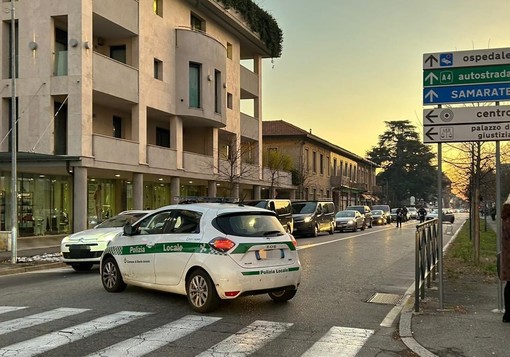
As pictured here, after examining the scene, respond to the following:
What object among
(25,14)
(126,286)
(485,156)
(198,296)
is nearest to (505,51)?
(198,296)

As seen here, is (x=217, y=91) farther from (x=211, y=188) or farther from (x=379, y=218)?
(x=379, y=218)

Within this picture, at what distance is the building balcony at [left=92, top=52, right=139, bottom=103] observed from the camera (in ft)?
72.6

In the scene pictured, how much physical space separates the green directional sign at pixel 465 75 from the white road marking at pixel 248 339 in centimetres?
434

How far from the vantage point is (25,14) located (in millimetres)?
21750

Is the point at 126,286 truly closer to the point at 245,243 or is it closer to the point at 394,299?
the point at 245,243

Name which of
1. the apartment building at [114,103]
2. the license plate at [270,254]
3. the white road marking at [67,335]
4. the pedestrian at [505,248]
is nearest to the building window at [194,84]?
the apartment building at [114,103]

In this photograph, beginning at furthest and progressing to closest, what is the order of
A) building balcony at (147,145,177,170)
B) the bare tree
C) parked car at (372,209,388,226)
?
parked car at (372,209,388,226)
the bare tree
building balcony at (147,145,177,170)

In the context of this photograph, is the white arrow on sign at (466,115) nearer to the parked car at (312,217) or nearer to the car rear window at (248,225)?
the car rear window at (248,225)

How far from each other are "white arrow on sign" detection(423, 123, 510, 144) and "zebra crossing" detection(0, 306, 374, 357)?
315 cm

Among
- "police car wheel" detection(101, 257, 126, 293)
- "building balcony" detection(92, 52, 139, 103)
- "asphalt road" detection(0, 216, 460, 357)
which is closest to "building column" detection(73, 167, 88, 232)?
"building balcony" detection(92, 52, 139, 103)

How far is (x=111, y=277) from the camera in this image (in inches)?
397

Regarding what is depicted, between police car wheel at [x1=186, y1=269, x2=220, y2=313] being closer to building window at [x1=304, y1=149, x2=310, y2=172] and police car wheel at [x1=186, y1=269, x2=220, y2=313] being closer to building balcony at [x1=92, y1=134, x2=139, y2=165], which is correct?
building balcony at [x1=92, y1=134, x2=139, y2=165]

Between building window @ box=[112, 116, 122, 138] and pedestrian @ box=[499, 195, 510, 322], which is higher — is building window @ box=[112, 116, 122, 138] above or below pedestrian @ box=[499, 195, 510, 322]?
above

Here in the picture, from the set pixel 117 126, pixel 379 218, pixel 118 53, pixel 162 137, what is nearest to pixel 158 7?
pixel 118 53
